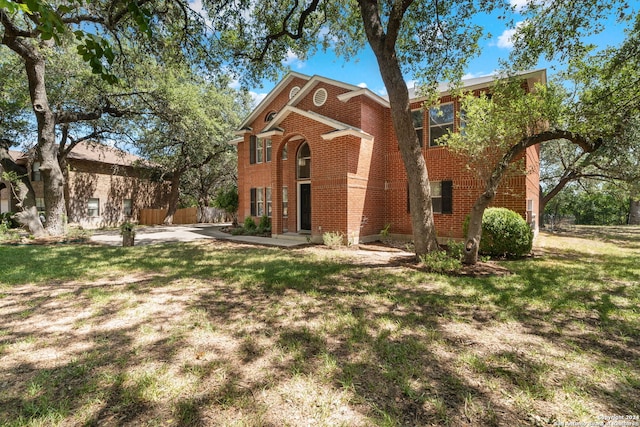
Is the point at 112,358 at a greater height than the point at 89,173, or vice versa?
the point at 89,173

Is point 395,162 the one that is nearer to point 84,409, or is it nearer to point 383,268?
point 383,268

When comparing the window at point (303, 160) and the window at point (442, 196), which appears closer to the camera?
the window at point (442, 196)

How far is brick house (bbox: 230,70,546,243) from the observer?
11055mm

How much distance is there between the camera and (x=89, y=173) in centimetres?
2238

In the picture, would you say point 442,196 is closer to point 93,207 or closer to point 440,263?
point 440,263

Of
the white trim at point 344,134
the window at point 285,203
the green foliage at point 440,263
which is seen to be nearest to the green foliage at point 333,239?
the white trim at point 344,134

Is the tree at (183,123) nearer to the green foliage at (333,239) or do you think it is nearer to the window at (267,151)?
the window at (267,151)

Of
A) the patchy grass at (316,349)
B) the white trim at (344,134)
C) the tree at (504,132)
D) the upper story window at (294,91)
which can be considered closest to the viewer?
the patchy grass at (316,349)

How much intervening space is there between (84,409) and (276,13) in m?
10.6

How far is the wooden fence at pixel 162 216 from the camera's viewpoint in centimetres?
2512

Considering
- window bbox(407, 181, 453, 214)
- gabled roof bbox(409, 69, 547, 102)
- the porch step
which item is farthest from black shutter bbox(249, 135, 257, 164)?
window bbox(407, 181, 453, 214)

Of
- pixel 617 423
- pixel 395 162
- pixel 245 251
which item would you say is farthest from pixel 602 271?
pixel 245 251

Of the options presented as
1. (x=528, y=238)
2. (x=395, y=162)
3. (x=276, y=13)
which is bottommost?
(x=528, y=238)

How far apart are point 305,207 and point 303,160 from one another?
2.25m
